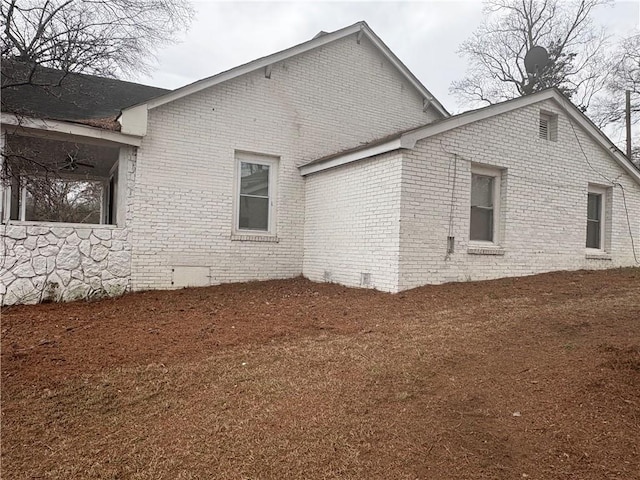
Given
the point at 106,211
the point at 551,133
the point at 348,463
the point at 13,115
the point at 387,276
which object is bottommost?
the point at 348,463

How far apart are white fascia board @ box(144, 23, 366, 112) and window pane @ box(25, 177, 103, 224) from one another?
8.20 ft

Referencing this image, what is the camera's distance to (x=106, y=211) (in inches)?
498

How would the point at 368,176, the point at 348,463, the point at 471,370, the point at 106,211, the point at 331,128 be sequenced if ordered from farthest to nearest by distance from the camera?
the point at 106,211 → the point at 331,128 → the point at 368,176 → the point at 471,370 → the point at 348,463

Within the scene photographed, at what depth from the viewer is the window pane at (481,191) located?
863cm

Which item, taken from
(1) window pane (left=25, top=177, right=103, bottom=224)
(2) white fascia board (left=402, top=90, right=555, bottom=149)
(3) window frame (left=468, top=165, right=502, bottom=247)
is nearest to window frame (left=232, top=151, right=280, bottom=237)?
(1) window pane (left=25, top=177, right=103, bottom=224)

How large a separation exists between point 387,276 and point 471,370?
3.80 meters

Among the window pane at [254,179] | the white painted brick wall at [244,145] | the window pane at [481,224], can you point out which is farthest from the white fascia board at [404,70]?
the window pane at [481,224]

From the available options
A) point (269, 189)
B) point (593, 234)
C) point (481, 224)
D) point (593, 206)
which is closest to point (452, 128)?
point (481, 224)

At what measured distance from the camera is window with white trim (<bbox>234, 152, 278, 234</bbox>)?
31.2 ft

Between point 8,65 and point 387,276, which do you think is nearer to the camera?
point 8,65

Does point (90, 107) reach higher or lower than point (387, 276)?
higher

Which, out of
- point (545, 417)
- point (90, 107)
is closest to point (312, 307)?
point (545, 417)

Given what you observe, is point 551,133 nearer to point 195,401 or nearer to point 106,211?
point 195,401

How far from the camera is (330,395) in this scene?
346 cm
